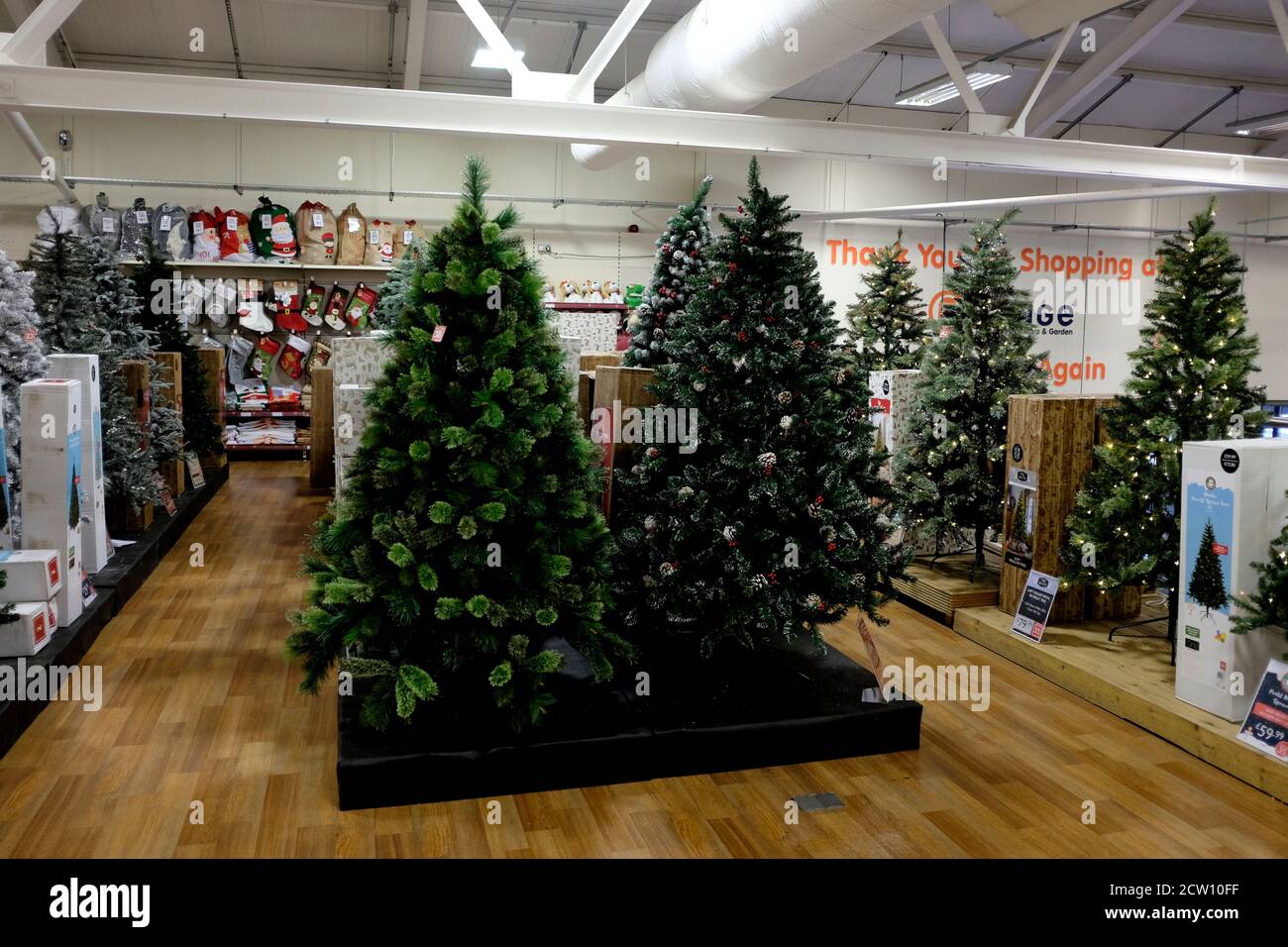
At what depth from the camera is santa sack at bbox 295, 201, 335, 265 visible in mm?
11250

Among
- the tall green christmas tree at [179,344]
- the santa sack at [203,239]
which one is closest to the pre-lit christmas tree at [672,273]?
the tall green christmas tree at [179,344]

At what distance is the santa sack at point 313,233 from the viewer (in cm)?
1125

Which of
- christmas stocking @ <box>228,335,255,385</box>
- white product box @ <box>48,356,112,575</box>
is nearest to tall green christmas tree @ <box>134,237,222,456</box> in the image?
christmas stocking @ <box>228,335,255,385</box>

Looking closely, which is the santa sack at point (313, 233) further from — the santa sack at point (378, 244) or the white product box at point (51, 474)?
the white product box at point (51, 474)

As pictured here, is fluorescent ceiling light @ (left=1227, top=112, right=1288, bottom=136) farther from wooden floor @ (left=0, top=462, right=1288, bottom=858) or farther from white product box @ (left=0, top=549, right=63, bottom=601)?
white product box @ (left=0, top=549, right=63, bottom=601)

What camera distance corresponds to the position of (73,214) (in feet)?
35.1

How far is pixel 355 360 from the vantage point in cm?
580

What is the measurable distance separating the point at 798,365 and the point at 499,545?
1.32 meters

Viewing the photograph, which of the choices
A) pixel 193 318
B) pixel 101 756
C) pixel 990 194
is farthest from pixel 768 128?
pixel 990 194

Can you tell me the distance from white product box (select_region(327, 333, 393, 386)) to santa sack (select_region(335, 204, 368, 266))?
599 cm

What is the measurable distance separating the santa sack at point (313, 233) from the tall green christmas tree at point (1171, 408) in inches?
350

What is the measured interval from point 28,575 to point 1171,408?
502cm

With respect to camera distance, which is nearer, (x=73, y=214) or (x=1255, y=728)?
(x=1255, y=728)

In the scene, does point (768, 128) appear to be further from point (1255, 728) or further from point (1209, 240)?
point (1255, 728)
